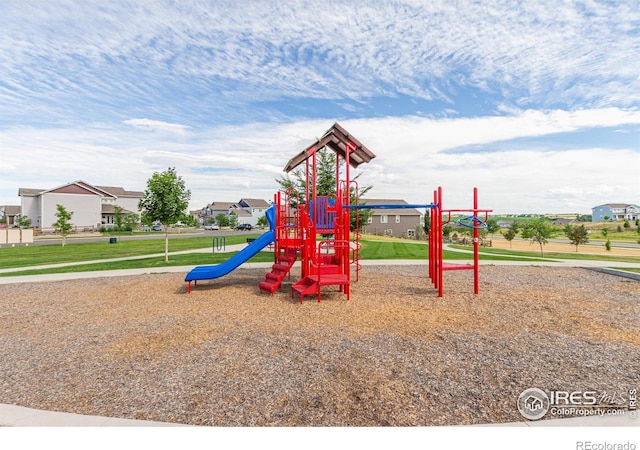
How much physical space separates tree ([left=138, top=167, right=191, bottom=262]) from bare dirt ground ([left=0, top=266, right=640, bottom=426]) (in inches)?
333

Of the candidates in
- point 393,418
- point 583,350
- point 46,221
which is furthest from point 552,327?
point 46,221

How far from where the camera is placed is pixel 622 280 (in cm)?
1223

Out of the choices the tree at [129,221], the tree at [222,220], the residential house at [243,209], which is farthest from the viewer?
the residential house at [243,209]

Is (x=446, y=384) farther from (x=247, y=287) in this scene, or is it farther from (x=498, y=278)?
(x=498, y=278)

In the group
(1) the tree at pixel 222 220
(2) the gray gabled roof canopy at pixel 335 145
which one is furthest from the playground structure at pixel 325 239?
(1) the tree at pixel 222 220

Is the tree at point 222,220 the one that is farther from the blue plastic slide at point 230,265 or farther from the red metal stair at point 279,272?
the red metal stair at point 279,272

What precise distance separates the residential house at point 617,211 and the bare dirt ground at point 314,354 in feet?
478

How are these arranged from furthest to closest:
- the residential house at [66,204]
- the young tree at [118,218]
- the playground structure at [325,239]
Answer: the residential house at [66,204] → the young tree at [118,218] → the playground structure at [325,239]

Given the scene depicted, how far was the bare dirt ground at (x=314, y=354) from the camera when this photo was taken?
3.97 meters

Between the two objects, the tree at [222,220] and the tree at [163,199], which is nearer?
the tree at [163,199]

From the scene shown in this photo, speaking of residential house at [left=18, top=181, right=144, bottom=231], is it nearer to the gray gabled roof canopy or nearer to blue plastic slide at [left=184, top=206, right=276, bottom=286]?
blue plastic slide at [left=184, top=206, right=276, bottom=286]

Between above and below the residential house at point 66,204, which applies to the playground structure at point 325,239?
below

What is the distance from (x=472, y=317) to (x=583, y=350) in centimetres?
217

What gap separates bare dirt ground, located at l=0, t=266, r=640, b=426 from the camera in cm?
397
